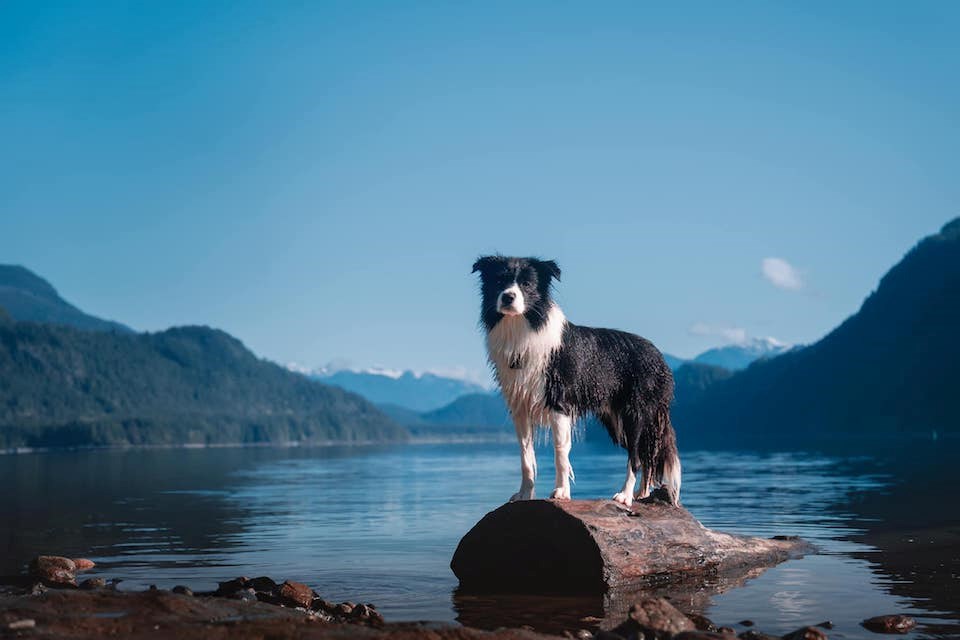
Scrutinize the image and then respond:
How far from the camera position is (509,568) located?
51.0ft

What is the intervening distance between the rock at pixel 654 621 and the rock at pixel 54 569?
9875mm

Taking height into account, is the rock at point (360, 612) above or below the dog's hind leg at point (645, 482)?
below

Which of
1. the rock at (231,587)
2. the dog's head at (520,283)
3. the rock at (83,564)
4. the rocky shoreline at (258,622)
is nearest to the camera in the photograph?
the rocky shoreline at (258,622)

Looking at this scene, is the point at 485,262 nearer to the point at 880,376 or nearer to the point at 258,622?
the point at 258,622

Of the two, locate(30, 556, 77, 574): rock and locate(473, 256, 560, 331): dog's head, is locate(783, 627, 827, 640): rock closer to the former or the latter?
locate(473, 256, 560, 331): dog's head

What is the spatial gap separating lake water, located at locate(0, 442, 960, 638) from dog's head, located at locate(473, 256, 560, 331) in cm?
398

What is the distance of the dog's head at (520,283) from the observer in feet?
48.0

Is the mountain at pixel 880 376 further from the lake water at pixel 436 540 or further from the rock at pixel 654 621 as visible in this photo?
the rock at pixel 654 621

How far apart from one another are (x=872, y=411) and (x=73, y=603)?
16268 cm

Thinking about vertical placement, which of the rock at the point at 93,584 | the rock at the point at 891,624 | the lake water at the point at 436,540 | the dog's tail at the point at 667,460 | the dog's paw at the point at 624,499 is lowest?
the lake water at the point at 436,540

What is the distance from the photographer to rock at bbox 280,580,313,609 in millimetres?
12992

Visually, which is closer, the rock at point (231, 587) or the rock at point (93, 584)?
the rock at point (231, 587)

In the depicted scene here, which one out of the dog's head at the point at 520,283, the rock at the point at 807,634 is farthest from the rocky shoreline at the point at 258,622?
the dog's head at the point at 520,283

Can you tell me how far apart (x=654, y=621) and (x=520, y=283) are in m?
5.28
